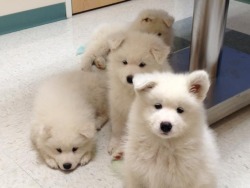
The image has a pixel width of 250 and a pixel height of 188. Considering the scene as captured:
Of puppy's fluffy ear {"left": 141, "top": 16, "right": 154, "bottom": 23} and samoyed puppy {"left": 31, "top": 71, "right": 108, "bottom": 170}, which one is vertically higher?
puppy's fluffy ear {"left": 141, "top": 16, "right": 154, "bottom": 23}

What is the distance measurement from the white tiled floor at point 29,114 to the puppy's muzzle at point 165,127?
0.51 metres

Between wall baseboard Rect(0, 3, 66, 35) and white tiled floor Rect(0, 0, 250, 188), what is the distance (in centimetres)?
9

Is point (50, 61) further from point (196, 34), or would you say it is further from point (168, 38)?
point (196, 34)

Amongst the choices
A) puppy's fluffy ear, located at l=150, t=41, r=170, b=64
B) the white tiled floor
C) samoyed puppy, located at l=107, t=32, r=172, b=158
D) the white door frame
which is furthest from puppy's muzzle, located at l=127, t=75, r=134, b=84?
the white door frame

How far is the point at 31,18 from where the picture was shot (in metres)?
3.36

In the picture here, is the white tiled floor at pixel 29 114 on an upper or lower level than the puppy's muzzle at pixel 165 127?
lower

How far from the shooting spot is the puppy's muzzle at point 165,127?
1.14 metres

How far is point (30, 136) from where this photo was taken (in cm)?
185

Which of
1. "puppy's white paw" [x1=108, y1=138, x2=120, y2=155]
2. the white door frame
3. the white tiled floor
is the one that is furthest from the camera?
the white door frame

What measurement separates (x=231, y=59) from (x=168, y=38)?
0.42m

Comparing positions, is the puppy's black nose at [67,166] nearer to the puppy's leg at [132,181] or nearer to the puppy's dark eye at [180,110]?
the puppy's leg at [132,181]

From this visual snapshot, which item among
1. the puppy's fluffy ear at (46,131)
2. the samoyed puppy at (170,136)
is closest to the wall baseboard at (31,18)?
the puppy's fluffy ear at (46,131)

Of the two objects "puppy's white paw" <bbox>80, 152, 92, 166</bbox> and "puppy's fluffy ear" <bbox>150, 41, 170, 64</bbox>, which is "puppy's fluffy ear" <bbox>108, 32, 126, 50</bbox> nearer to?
"puppy's fluffy ear" <bbox>150, 41, 170, 64</bbox>

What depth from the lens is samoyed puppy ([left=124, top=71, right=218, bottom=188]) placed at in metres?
1.17
